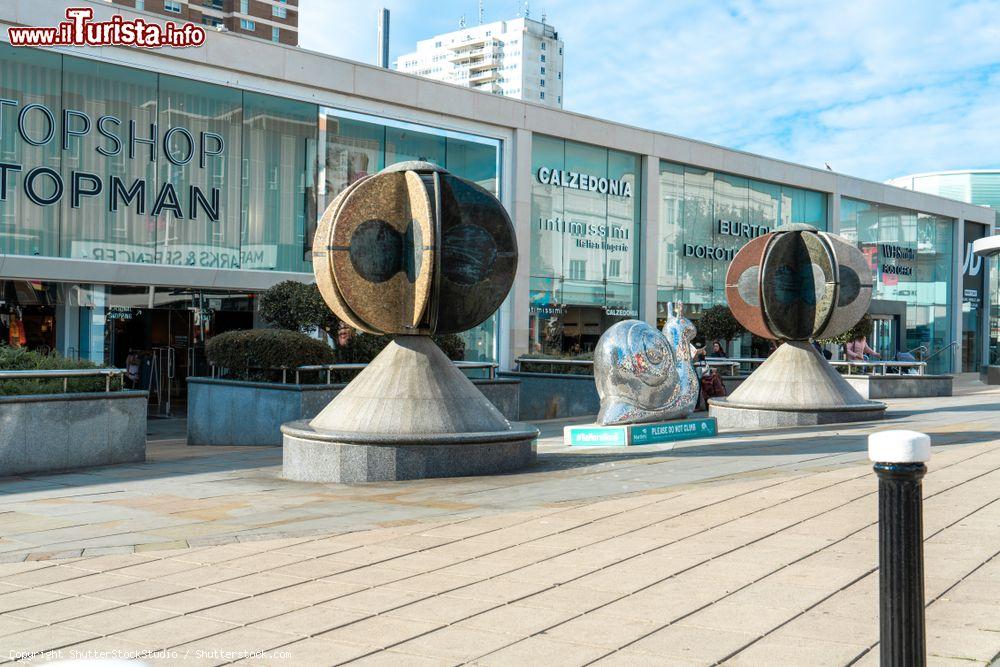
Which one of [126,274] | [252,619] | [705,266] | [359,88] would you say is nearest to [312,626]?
[252,619]

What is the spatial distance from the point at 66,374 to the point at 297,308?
558 centimetres

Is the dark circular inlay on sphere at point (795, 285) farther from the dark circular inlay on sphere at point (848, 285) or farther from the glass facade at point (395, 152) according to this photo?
the glass facade at point (395, 152)

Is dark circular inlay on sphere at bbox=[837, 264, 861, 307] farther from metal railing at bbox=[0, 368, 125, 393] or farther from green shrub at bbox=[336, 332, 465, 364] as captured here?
metal railing at bbox=[0, 368, 125, 393]

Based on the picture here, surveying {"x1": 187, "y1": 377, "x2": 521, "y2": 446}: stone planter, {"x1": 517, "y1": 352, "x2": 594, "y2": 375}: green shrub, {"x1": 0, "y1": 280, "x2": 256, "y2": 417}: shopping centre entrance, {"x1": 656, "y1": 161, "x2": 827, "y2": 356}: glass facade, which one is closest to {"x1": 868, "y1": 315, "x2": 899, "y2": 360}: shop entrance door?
{"x1": 656, "y1": 161, "x2": 827, "y2": 356}: glass facade

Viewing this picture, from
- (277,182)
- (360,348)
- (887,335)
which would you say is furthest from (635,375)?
(887,335)

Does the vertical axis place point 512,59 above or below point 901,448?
above

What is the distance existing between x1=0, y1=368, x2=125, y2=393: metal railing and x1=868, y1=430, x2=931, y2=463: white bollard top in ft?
34.1

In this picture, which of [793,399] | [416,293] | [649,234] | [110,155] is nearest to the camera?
[416,293]

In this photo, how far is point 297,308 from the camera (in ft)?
56.0

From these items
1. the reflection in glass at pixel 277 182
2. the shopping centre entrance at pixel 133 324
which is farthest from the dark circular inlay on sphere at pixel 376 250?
the reflection in glass at pixel 277 182

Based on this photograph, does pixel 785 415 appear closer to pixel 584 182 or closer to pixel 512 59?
pixel 584 182

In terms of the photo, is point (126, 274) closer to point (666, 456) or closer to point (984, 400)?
point (666, 456)

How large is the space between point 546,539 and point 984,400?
18.1 metres

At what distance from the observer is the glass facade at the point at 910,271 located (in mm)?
39469
